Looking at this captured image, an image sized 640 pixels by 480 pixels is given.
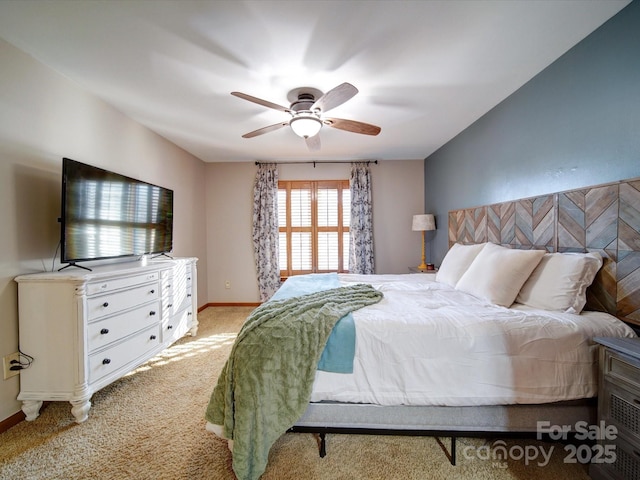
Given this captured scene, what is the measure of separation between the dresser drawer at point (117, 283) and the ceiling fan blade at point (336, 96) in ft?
6.83

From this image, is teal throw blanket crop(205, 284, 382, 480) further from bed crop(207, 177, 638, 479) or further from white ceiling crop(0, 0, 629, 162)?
white ceiling crop(0, 0, 629, 162)

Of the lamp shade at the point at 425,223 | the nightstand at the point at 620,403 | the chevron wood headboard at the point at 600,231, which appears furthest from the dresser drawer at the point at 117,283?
the lamp shade at the point at 425,223

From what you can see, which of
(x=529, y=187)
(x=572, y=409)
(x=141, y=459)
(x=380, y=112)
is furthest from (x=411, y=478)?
(x=380, y=112)

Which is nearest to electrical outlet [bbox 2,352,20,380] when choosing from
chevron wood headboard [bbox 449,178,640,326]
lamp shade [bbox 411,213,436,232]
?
chevron wood headboard [bbox 449,178,640,326]

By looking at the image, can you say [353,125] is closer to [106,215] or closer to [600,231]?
[600,231]

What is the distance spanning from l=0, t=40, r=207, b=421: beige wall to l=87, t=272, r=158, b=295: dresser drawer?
0.49 m

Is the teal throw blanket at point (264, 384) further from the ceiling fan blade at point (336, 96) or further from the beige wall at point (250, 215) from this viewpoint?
the beige wall at point (250, 215)

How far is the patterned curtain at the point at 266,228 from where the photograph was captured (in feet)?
14.0

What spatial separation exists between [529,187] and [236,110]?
2.80 m

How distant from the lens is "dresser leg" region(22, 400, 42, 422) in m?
1.70

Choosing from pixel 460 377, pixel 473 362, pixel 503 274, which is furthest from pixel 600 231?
pixel 460 377

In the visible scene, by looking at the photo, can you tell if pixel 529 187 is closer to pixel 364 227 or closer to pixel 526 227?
pixel 526 227

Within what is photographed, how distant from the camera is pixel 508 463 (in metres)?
1.38

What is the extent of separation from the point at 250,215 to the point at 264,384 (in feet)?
11.4
